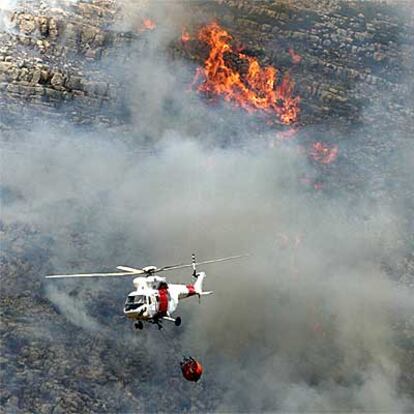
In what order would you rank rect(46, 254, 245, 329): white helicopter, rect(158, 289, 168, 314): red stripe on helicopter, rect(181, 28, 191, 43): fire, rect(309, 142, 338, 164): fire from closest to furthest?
rect(46, 254, 245, 329): white helicopter
rect(158, 289, 168, 314): red stripe on helicopter
rect(309, 142, 338, 164): fire
rect(181, 28, 191, 43): fire

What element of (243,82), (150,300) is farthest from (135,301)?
(243,82)

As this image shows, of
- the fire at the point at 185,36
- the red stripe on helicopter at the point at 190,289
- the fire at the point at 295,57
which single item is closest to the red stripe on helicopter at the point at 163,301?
the red stripe on helicopter at the point at 190,289

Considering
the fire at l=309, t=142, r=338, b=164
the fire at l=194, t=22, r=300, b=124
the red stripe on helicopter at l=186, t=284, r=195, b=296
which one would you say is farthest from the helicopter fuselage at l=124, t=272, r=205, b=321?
the fire at l=194, t=22, r=300, b=124

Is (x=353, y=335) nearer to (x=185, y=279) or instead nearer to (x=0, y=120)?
(x=185, y=279)

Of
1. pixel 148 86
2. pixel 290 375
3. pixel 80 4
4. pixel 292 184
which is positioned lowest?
pixel 290 375

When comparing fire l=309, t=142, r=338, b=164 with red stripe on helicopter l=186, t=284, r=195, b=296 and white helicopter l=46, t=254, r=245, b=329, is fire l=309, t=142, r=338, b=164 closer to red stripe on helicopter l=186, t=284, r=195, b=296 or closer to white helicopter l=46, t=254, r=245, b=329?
red stripe on helicopter l=186, t=284, r=195, b=296

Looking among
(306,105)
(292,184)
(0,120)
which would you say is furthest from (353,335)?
(0,120)
